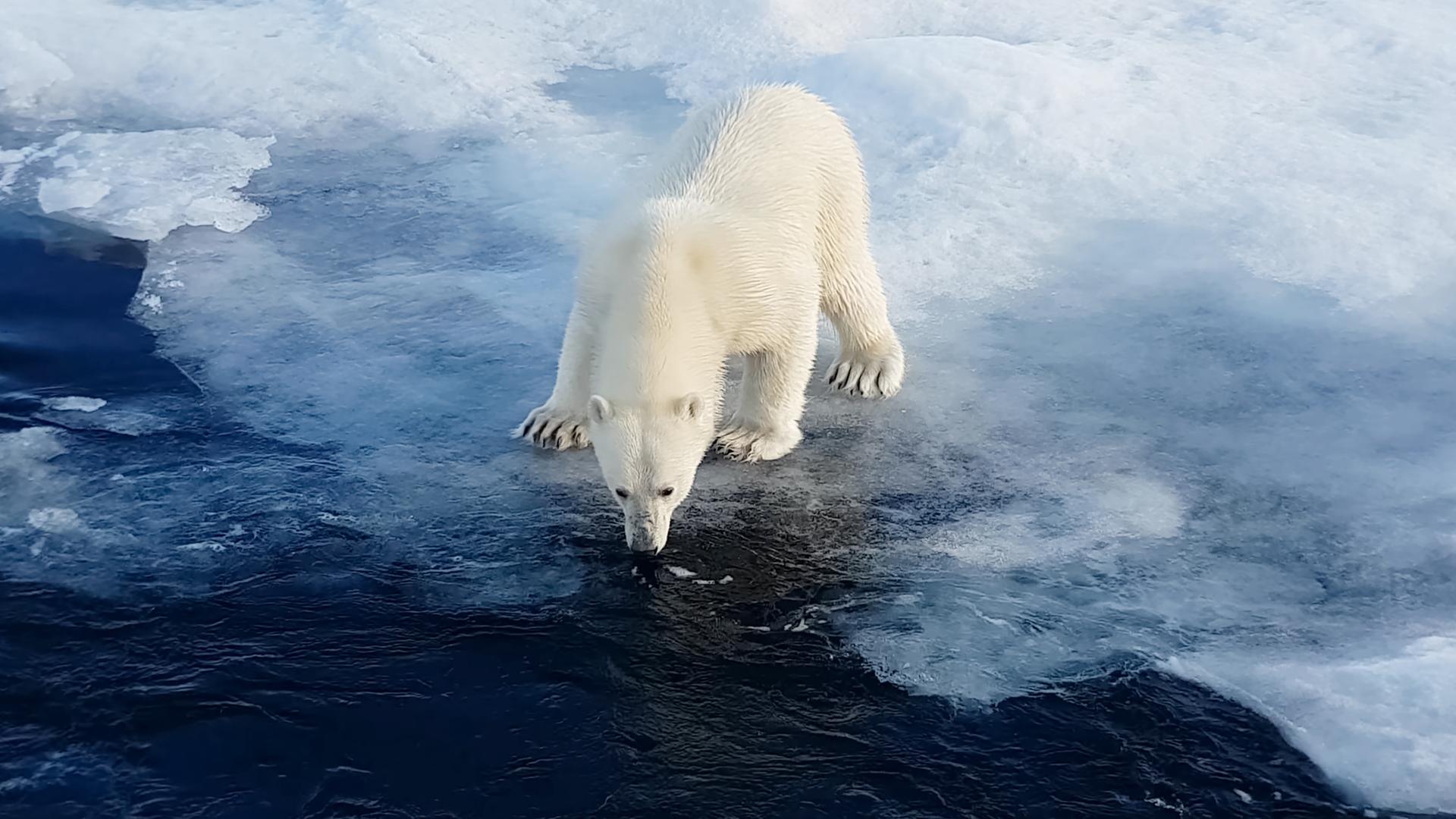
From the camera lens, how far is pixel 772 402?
4727 millimetres

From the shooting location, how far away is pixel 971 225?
6.38m

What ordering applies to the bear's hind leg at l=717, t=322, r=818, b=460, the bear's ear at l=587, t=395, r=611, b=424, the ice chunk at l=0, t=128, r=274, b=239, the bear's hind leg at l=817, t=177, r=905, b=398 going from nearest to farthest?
the bear's ear at l=587, t=395, r=611, b=424 → the bear's hind leg at l=717, t=322, r=818, b=460 → the bear's hind leg at l=817, t=177, r=905, b=398 → the ice chunk at l=0, t=128, r=274, b=239

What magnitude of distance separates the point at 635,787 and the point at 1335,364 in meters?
3.40

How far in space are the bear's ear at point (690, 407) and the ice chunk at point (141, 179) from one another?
3212 millimetres

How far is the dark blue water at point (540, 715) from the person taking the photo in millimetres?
3182

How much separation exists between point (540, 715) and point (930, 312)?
293cm

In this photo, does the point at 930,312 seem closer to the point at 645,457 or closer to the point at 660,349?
the point at 660,349

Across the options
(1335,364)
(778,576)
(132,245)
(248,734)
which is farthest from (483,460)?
(1335,364)

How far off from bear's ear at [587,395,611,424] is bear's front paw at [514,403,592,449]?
0.70 metres

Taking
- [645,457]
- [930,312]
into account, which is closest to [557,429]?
[645,457]

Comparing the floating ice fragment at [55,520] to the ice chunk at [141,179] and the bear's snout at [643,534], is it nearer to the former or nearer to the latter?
the bear's snout at [643,534]

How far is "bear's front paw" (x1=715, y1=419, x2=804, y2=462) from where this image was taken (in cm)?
476

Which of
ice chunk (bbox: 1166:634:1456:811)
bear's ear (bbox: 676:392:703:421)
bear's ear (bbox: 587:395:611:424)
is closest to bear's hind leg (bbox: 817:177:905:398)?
bear's ear (bbox: 676:392:703:421)

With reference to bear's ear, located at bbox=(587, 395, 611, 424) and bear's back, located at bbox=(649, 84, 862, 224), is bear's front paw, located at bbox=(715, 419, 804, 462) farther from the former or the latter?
bear's ear, located at bbox=(587, 395, 611, 424)
